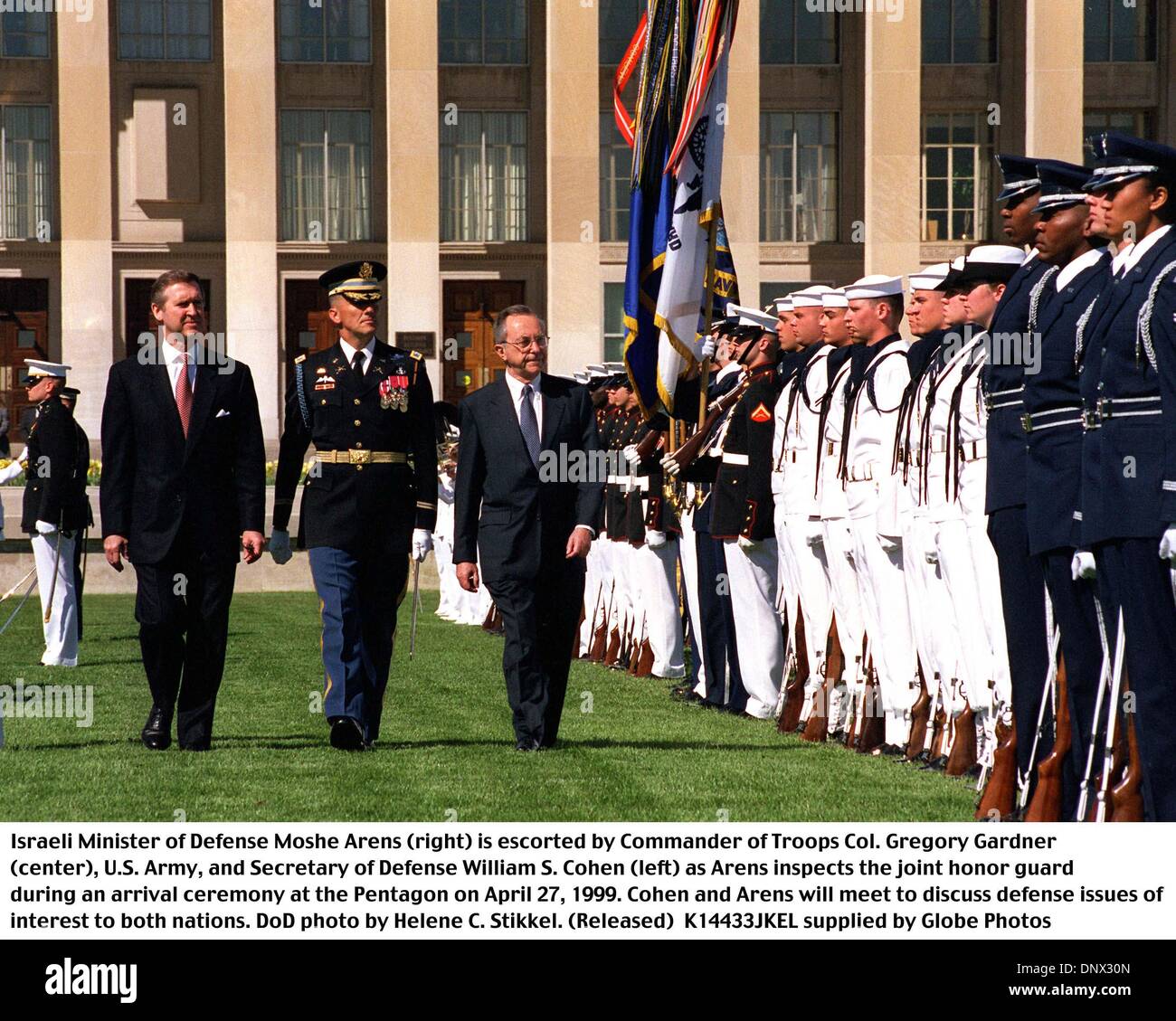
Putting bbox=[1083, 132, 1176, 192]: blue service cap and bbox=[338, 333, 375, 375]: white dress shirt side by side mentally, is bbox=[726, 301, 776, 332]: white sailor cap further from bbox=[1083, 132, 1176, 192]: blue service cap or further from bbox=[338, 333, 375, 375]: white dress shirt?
bbox=[1083, 132, 1176, 192]: blue service cap

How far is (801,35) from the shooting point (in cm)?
4362

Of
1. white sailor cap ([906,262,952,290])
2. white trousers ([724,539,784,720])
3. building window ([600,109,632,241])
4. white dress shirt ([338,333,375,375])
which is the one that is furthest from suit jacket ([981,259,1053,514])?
building window ([600,109,632,241])

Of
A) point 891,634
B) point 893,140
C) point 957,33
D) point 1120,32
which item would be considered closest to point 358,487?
point 891,634

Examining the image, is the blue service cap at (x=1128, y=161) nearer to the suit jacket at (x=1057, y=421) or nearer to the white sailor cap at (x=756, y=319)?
the suit jacket at (x=1057, y=421)

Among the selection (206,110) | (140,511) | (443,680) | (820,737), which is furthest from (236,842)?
(206,110)

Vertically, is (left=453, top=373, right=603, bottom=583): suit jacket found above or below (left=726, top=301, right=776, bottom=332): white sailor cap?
below

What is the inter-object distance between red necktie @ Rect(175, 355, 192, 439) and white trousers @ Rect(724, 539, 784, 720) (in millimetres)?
3713

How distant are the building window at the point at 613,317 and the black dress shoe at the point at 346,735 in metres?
31.0

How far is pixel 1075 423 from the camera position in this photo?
25.2 ft

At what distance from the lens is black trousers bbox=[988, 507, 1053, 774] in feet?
26.9

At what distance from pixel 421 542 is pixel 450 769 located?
163 cm

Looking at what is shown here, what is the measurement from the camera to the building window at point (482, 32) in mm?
43281

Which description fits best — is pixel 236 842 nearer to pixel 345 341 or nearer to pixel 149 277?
pixel 345 341

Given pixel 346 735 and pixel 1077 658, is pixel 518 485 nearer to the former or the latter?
pixel 346 735
